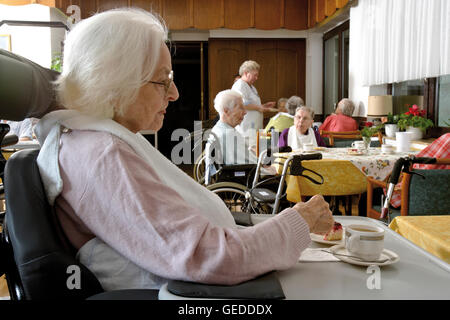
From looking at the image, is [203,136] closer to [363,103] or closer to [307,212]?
[307,212]

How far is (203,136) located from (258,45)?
5190 millimetres

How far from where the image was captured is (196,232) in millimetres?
825

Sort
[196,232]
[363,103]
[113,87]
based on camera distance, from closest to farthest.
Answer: [196,232] < [113,87] < [363,103]

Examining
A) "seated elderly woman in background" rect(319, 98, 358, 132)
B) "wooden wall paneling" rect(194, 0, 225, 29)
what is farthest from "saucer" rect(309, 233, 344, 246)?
"wooden wall paneling" rect(194, 0, 225, 29)

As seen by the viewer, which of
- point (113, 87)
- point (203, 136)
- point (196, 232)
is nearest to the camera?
point (196, 232)

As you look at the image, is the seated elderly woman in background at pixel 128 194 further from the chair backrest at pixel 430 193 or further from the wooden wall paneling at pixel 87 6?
the wooden wall paneling at pixel 87 6

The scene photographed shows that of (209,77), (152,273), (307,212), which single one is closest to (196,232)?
(152,273)

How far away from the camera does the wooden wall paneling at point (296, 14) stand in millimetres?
7973

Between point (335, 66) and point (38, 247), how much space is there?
291 inches

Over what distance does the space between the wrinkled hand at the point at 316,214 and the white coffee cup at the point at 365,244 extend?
0.26 feet

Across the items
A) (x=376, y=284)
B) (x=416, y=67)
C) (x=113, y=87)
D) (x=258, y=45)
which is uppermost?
(x=258, y=45)

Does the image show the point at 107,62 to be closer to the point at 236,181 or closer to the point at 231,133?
the point at 236,181

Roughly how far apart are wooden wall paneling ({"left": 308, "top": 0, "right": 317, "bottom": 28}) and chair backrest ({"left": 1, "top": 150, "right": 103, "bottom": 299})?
24.2ft

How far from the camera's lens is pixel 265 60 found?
8.36 m
